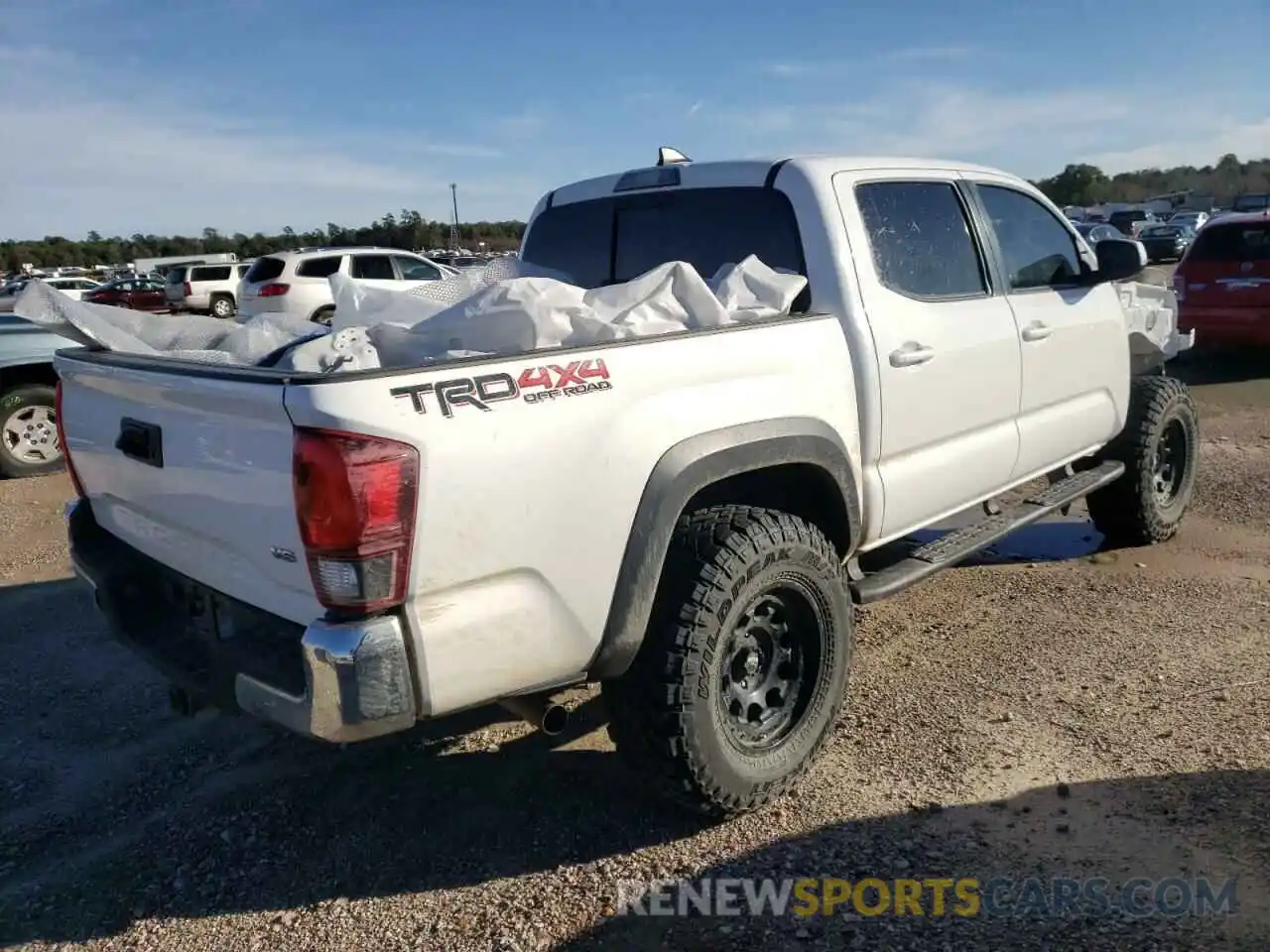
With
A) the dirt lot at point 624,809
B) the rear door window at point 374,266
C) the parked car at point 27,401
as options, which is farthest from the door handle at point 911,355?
the rear door window at point 374,266

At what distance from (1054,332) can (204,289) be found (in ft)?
93.2

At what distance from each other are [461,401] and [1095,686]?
2.84 metres

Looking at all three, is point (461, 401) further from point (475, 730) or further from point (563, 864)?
point (475, 730)

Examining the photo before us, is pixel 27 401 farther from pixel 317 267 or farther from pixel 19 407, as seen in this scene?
pixel 317 267

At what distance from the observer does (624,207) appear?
424cm

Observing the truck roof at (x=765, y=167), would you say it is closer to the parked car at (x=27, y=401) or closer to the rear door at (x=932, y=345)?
the rear door at (x=932, y=345)

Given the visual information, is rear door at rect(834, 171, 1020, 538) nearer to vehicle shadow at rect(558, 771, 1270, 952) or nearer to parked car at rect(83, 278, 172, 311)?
vehicle shadow at rect(558, 771, 1270, 952)

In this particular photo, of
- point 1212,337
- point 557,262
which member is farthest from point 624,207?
point 1212,337

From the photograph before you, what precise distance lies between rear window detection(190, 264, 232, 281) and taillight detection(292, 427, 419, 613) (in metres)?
29.5

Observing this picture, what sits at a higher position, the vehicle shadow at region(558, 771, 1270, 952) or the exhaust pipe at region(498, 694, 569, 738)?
the exhaust pipe at region(498, 694, 569, 738)

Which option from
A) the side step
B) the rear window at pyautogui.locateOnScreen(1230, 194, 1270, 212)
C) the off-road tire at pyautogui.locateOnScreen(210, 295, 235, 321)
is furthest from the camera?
the rear window at pyautogui.locateOnScreen(1230, 194, 1270, 212)

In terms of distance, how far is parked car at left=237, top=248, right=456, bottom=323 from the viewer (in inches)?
720

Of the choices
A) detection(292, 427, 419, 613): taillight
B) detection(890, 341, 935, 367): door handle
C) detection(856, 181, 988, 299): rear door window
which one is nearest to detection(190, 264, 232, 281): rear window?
detection(856, 181, 988, 299): rear door window

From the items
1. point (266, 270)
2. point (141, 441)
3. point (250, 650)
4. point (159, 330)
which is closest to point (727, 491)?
point (250, 650)
